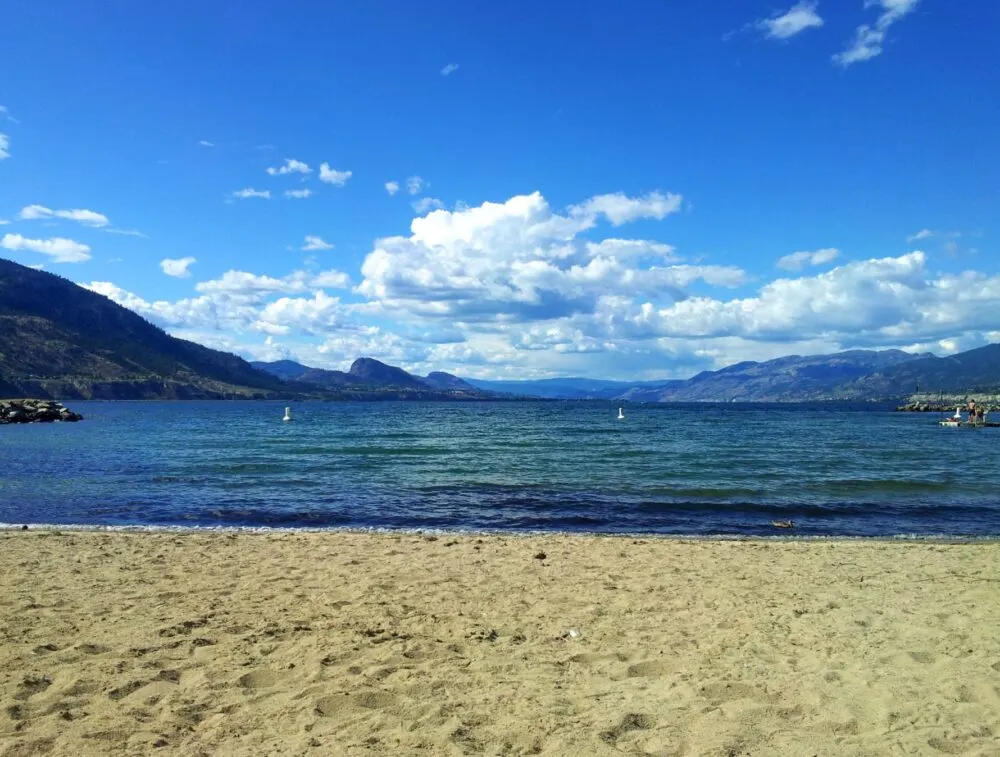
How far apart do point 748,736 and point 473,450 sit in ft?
124

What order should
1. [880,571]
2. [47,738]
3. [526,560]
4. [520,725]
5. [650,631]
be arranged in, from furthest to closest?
[526,560]
[880,571]
[650,631]
[520,725]
[47,738]

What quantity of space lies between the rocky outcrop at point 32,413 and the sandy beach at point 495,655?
8439 centimetres

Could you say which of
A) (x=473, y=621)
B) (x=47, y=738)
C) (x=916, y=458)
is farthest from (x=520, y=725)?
(x=916, y=458)

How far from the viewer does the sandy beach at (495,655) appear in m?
5.97

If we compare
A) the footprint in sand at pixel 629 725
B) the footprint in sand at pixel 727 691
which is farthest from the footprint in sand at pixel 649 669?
the footprint in sand at pixel 629 725

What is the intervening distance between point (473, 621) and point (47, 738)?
5102mm

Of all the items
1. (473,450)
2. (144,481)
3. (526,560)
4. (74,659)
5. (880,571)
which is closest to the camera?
(74,659)

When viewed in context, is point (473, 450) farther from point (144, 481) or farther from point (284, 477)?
point (144, 481)

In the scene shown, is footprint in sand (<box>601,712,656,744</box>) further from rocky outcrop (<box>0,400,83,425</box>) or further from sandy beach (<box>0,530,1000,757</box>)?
rocky outcrop (<box>0,400,83,425</box>)

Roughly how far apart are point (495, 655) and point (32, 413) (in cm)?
9769

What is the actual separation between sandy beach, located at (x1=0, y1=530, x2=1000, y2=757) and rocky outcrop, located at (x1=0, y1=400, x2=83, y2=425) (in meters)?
84.4

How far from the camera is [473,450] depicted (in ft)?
143

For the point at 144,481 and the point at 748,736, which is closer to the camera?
the point at 748,736

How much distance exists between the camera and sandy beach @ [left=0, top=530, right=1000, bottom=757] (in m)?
5.97
